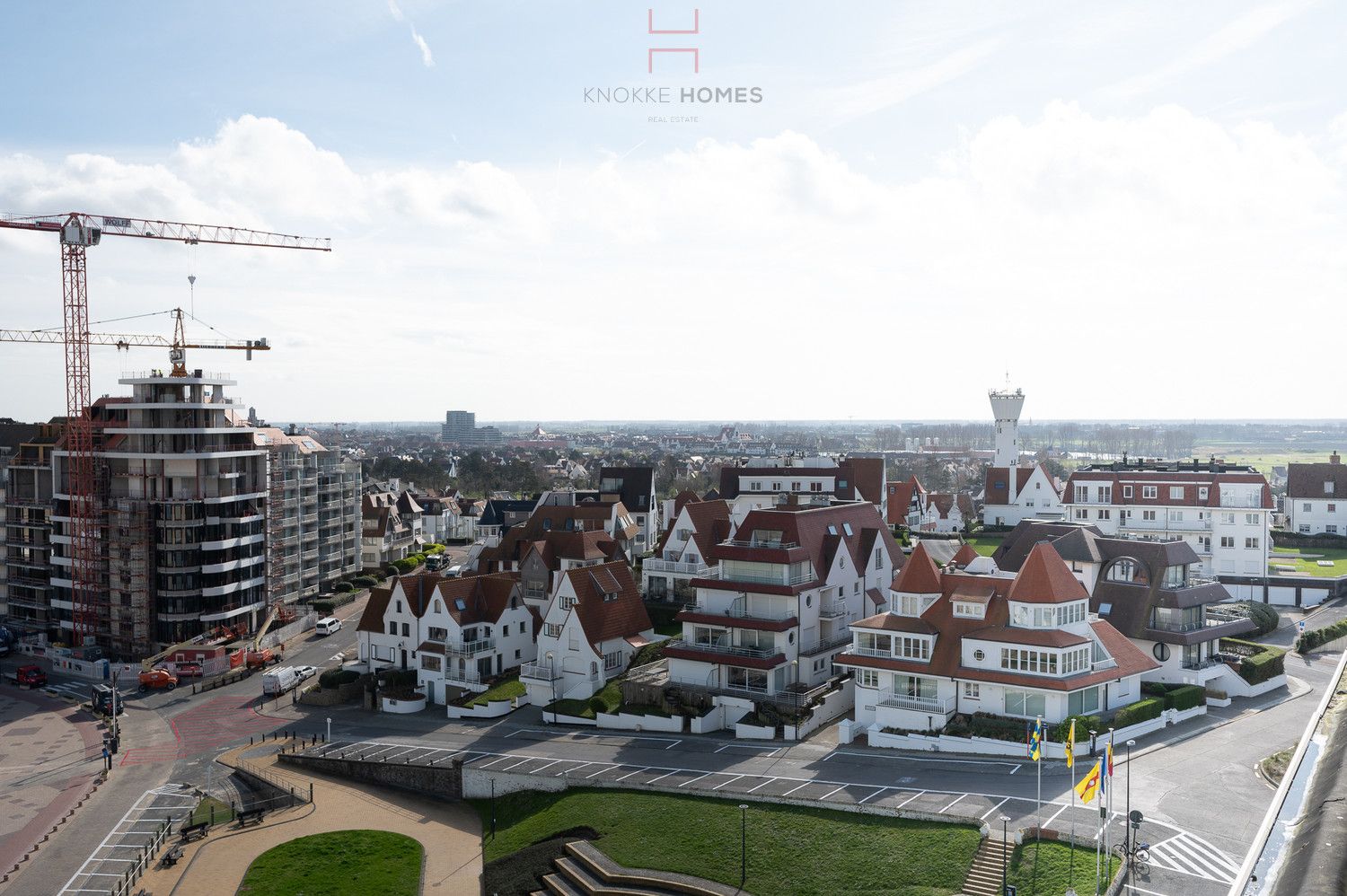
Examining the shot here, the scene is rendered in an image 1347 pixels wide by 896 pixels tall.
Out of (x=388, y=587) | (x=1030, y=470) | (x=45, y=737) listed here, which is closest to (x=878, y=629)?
(x=388, y=587)

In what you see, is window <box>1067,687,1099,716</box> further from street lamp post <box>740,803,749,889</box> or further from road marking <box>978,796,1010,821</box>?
street lamp post <box>740,803,749,889</box>

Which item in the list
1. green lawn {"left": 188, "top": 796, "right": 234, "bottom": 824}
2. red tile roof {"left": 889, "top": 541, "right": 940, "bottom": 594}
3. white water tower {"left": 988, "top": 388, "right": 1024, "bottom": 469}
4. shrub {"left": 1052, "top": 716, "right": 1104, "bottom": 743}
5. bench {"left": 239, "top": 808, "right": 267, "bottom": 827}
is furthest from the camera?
white water tower {"left": 988, "top": 388, "right": 1024, "bottom": 469}

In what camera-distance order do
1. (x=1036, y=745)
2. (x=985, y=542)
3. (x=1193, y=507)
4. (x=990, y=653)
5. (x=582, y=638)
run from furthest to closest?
(x=985, y=542) < (x=1193, y=507) < (x=582, y=638) < (x=990, y=653) < (x=1036, y=745)

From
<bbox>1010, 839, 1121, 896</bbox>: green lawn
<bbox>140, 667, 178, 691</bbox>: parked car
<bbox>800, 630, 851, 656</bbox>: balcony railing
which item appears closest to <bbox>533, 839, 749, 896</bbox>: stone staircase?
<bbox>1010, 839, 1121, 896</bbox>: green lawn

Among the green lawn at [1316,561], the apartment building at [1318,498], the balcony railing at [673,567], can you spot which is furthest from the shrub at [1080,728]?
the apartment building at [1318,498]

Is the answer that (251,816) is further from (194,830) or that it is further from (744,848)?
(744,848)

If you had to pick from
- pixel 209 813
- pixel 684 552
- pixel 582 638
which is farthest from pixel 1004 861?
pixel 684 552
